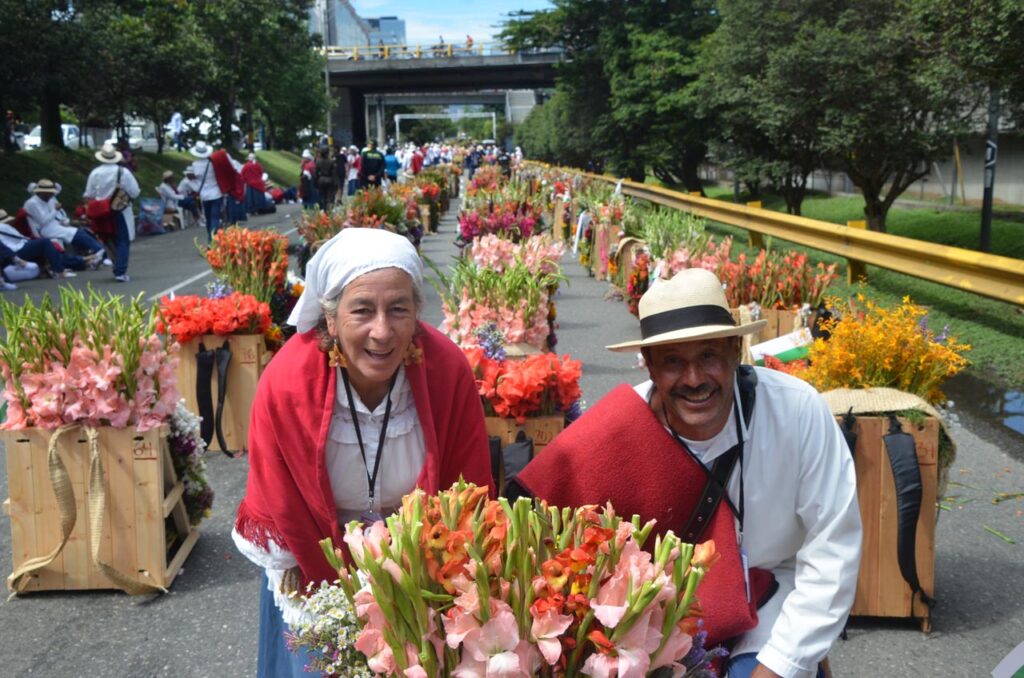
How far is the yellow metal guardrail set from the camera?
7680 mm

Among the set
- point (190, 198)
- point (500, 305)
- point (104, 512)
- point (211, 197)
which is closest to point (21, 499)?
point (104, 512)

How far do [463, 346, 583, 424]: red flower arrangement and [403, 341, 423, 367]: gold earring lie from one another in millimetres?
1778

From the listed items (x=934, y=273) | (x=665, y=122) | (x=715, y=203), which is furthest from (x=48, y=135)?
(x=934, y=273)

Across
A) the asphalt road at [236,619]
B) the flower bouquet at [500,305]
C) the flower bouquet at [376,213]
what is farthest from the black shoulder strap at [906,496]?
the flower bouquet at [376,213]

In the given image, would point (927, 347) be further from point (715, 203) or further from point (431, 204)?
point (431, 204)

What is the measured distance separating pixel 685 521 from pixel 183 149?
176ft

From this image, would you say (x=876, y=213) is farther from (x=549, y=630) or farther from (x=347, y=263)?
(x=549, y=630)

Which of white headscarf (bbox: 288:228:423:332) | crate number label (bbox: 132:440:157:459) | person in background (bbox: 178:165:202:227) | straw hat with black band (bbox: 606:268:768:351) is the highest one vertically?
white headscarf (bbox: 288:228:423:332)

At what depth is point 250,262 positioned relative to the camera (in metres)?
8.45

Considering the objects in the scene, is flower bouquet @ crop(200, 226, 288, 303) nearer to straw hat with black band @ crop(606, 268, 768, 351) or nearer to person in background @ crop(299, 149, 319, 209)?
straw hat with black band @ crop(606, 268, 768, 351)

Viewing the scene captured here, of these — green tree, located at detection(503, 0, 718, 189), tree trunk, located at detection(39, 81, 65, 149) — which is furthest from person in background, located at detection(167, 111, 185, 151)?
green tree, located at detection(503, 0, 718, 189)

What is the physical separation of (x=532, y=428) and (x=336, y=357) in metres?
2.07

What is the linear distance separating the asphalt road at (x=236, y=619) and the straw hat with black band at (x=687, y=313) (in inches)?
74.0

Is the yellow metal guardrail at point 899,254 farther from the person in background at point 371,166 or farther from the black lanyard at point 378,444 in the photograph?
the person in background at point 371,166
